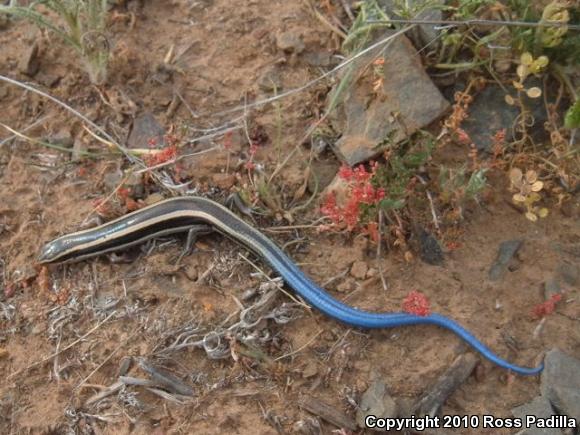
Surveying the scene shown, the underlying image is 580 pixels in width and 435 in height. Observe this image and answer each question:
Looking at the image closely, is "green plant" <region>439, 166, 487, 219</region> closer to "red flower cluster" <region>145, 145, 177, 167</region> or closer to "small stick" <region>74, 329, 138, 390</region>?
"red flower cluster" <region>145, 145, 177, 167</region>

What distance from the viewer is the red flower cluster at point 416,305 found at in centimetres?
308

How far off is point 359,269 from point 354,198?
0.42 metres

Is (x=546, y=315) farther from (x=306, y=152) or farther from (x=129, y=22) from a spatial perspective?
(x=129, y=22)

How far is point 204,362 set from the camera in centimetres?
319

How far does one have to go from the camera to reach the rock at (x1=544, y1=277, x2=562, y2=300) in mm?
3262

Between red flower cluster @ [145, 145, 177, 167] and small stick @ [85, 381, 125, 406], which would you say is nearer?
small stick @ [85, 381, 125, 406]

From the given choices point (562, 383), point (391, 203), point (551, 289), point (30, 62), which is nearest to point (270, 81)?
point (391, 203)

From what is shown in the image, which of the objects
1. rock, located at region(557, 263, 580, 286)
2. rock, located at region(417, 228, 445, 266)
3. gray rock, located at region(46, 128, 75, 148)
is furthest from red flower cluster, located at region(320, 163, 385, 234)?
gray rock, located at region(46, 128, 75, 148)

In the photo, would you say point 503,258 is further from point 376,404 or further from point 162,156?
point 162,156

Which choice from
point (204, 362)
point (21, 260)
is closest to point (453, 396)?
point (204, 362)

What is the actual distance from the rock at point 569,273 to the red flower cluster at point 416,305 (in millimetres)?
815

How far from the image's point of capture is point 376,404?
2936 mm

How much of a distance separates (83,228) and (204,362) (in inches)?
48.1

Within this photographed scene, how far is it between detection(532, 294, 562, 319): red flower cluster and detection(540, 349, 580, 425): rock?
20cm
